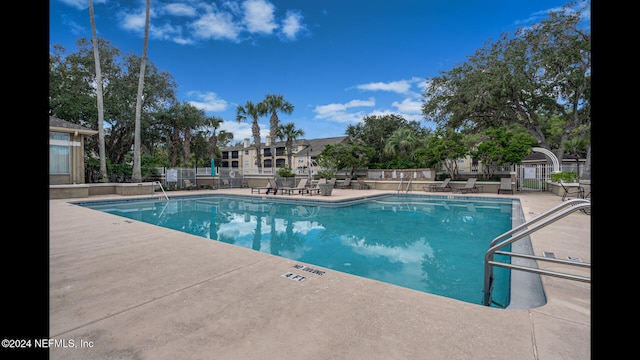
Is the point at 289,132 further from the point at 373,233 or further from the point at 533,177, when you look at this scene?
the point at 373,233

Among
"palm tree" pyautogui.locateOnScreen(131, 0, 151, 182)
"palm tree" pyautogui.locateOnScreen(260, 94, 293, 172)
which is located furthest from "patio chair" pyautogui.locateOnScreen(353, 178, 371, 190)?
"palm tree" pyautogui.locateOnScreen(131, 0, 151, 182)

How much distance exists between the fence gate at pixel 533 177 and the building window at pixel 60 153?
25214 mm

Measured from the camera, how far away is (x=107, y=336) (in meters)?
2.18

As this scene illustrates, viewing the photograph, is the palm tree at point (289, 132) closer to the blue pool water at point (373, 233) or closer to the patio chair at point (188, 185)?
the patio chair at point (188, 185)

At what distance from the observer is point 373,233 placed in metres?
7.46

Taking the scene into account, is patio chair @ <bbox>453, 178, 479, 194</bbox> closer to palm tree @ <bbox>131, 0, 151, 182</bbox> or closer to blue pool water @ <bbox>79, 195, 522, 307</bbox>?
blue pool water @ <bbox>79, 195, 522, 307</bbox>

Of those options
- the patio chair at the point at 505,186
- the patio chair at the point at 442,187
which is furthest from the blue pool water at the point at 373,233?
the patio chair at the point at 442,187

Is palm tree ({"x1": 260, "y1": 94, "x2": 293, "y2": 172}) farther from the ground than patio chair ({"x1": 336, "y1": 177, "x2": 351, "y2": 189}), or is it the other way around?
palm tree ({"x1": 260, "y1": 94, "x2": 293, "y2": 172})

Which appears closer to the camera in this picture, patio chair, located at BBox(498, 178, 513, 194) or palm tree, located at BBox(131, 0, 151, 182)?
patio chair, located at BBox(498, 178, 513, 194)

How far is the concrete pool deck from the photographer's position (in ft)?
6.57

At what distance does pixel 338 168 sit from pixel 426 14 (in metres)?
11.4

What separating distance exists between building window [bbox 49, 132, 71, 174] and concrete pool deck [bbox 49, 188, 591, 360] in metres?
14.7

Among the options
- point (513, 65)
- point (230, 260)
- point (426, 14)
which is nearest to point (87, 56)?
point (426, 14)

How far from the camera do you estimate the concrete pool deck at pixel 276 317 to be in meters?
2.00
